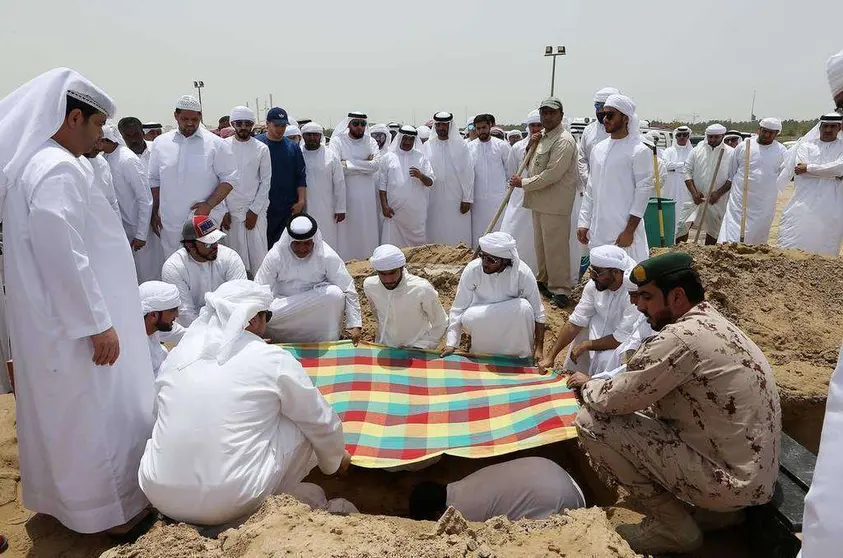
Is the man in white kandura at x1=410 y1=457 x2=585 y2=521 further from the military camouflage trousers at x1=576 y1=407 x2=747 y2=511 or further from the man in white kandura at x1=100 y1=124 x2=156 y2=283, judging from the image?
the man in white kandura at x1=100 y1=124 x2=156 y2=283

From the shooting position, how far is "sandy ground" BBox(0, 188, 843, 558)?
6.97ft

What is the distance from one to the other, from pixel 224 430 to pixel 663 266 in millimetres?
1961

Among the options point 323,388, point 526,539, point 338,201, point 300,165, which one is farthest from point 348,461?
point 338,201

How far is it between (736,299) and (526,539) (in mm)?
4214

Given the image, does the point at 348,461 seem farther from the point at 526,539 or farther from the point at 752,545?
the point at 752,545

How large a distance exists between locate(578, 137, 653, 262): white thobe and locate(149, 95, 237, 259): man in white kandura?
3376mm

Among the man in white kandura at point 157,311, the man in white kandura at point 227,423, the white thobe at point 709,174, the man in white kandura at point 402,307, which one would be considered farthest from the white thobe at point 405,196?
the man in white kandura at point 227,423

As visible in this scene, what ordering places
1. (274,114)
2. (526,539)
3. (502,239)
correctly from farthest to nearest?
(274,114) < (502,239) < (526,539)

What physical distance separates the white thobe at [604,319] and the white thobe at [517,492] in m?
1.24

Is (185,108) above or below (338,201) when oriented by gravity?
above

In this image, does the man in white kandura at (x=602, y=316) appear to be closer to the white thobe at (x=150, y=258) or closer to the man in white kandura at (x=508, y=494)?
the man in white kandura at (x=508, y=494)

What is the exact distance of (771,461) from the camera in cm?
246

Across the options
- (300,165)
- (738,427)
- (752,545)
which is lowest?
(752,545)

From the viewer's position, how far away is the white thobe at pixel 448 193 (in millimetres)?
8055
